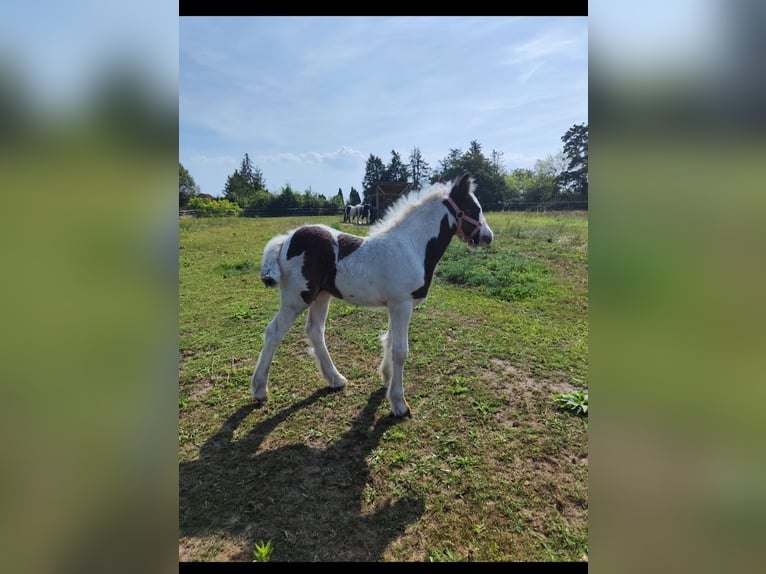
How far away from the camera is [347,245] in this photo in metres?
3.60

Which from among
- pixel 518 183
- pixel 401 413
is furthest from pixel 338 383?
pixel 518 183

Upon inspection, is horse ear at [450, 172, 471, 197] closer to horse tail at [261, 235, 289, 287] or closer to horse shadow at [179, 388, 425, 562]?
horse tail at [261, 235, 289, 287]

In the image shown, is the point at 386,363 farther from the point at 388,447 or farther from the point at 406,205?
the point at 406,205

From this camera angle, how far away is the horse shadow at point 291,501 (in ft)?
7.00

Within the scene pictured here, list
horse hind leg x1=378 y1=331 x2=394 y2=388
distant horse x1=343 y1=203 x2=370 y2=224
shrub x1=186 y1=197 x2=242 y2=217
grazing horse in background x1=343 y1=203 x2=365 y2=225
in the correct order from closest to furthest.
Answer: horse hind leg x1=378 y1=331 x2=394 y2=388, distant horse x1=343 y1=203 x2=370 y2=224, grazing horse in background x1=343 y1=203 x2=365 y2=225, shrub x1=186 y1=197 x2=242 y2=217

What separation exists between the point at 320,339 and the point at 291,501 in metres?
1.82

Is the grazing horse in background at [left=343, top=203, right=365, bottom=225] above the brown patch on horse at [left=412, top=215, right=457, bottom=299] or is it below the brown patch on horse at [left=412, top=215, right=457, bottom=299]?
above

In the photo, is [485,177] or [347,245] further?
[485,177]

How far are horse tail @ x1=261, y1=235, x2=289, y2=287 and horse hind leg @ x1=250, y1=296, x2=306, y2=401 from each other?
9.0 inches

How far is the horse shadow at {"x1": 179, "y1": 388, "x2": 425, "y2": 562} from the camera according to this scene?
2.13 meters

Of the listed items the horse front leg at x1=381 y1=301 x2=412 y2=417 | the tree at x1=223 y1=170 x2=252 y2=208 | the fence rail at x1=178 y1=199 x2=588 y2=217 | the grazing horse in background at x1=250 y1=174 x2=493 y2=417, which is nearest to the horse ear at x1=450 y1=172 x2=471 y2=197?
the grazing horse in background at x1=250 y1=174 x2=493 y2=417

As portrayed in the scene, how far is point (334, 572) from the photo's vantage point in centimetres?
152
